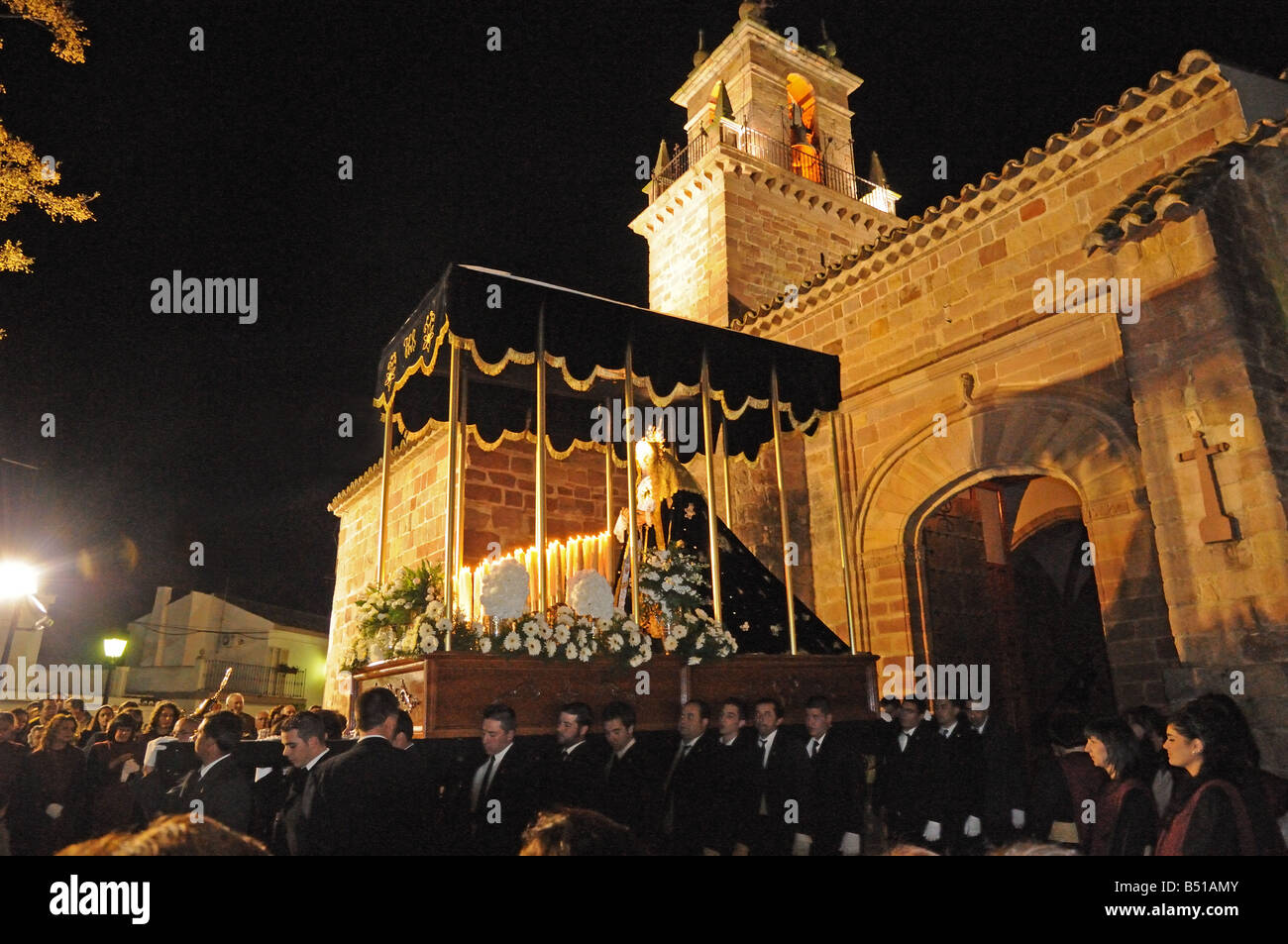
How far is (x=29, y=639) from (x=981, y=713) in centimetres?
2274

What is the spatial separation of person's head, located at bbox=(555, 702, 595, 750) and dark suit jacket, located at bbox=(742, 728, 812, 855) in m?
1.08

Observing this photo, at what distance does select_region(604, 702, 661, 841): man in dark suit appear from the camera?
4.50 meters

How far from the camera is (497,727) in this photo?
171 inches

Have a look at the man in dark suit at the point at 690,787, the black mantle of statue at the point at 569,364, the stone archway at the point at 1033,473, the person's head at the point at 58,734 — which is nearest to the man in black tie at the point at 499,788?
the man in dark suit at the point at 690,787

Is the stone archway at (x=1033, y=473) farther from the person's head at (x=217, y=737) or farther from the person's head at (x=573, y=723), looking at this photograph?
the person's head at (x=217, y=737)

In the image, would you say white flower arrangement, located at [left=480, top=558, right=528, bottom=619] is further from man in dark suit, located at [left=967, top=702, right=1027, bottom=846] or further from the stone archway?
the stone archway

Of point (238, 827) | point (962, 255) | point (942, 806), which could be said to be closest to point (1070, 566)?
point (962, 255)

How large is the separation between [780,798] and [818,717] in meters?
0.72

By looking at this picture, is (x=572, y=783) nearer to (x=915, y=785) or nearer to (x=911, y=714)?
→ (x=915, y=785)

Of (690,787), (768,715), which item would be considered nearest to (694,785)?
(690,787)

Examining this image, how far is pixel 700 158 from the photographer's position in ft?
55.1

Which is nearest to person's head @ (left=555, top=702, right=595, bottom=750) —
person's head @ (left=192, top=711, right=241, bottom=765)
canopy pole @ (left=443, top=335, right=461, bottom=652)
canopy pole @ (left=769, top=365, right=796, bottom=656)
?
canopy pole @ (left=443, top=335, right=461, bottom=652)

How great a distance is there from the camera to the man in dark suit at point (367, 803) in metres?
3.44
